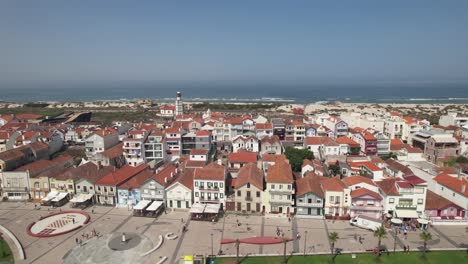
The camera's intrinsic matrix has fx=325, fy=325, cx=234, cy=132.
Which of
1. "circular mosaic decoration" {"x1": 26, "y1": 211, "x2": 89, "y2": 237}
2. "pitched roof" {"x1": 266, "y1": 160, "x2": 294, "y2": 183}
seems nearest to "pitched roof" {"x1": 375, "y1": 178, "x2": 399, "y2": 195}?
"pitched roof" {"x1": 266, "y1": 160, "x2": 294, "y2": 183}

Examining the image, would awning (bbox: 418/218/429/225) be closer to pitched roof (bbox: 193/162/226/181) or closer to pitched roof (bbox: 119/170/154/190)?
pitched roof (bbox: 193/162/226/181)

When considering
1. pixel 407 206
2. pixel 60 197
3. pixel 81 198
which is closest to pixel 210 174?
pixel 81 198

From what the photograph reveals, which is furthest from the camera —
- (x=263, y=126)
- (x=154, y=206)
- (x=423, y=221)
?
(x=263, y=126)

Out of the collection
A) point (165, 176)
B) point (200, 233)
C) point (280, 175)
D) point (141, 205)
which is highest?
point (280, 175)

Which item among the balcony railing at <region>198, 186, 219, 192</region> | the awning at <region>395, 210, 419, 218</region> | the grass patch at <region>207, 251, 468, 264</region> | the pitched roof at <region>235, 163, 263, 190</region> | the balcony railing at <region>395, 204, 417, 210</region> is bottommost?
the grass patch at <region>207, 251, 468, 264</region>

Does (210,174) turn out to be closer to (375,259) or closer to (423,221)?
(375,259)

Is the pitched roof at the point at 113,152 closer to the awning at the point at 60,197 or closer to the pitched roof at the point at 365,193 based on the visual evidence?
the awning at the point at 60,197

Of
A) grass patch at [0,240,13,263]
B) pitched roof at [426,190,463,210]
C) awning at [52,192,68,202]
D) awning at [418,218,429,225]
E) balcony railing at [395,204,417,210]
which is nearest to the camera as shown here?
grass patch at [0,240,13,263]
